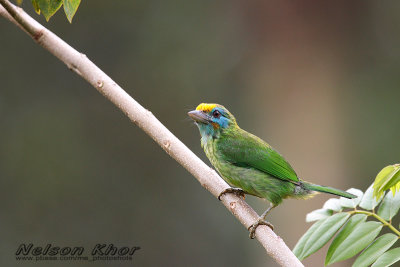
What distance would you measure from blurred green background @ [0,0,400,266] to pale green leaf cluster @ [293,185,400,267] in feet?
14.5

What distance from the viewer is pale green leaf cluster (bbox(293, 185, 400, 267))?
6.46 feet

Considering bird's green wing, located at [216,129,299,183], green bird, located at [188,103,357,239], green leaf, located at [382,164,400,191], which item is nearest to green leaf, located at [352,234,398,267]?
green leaf, located at [382,164,400,191]

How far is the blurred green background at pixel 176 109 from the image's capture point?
23.9ft

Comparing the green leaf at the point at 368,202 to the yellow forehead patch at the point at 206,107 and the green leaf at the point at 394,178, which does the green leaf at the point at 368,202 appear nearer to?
the green leaf at the point at 394,178

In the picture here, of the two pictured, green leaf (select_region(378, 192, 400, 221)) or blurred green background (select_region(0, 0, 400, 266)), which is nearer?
green leaf (select_region(378, 192, 400, 221))

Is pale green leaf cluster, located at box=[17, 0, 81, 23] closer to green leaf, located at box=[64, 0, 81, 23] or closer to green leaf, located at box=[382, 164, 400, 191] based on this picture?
green leaf, located at box=[64, 0, 81, 23]

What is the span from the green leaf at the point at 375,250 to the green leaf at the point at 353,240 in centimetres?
3

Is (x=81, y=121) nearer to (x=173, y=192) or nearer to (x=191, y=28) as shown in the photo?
(x=173, y=192)

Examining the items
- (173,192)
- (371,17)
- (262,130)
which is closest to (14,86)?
(173,192)

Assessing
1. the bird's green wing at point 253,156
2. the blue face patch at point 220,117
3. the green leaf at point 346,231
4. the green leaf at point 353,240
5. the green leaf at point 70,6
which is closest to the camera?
the green leaf at point 70,6

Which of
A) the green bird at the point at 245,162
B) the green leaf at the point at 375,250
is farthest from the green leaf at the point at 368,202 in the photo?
the green bird at the point at 245,162

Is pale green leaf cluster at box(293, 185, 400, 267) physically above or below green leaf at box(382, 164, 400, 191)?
below

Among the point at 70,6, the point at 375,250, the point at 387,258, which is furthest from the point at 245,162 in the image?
the point at 70,6

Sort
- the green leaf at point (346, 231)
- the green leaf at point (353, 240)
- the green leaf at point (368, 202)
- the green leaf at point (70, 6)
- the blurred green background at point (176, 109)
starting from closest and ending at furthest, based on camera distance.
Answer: the green leaf at point (70, 6) → the green leaf at point (353, 240) → the green leaf at point (346, 231) → the green leaf at point (368, 202) → the blurred green background at point (176, 109)
